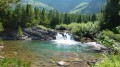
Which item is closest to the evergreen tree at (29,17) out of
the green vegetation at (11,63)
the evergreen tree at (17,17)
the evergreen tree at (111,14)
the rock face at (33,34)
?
the evergreen tree at (17,17)

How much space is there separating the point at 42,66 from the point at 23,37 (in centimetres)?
5068

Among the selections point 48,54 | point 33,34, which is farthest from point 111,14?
point 48,54

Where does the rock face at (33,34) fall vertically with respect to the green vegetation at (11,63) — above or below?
below

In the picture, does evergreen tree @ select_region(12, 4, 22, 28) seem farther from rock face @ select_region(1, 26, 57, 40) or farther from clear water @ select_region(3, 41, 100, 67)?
clear water @ select_region(3, 41, 100, 67)

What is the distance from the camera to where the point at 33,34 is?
85062 mm

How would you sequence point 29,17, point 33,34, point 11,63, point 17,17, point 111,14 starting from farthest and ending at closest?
point 29,17, point 17,17, point 33,34, point 111,14, point 11,63

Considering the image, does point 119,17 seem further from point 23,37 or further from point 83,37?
point 23,37

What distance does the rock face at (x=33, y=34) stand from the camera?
265 feet

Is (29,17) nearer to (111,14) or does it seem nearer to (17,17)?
(17,17)

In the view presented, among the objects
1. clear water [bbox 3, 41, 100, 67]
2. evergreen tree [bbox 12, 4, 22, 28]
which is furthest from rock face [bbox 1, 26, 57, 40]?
clear water [bbox 3, 41, 100, 67]

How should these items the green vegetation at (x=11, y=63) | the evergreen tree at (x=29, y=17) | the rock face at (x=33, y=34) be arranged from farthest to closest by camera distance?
1. the evergreen tree at (x=29, y=17)
2. the rock face at (x=33, y=34)
3. the green vegetation at (x=11, y=63)

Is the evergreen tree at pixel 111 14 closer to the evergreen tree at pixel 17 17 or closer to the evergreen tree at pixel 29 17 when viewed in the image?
the evergreen tree at pixel 29 17

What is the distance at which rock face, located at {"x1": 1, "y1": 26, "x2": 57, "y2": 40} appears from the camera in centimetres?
8081

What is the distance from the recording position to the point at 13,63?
23.1 ft
